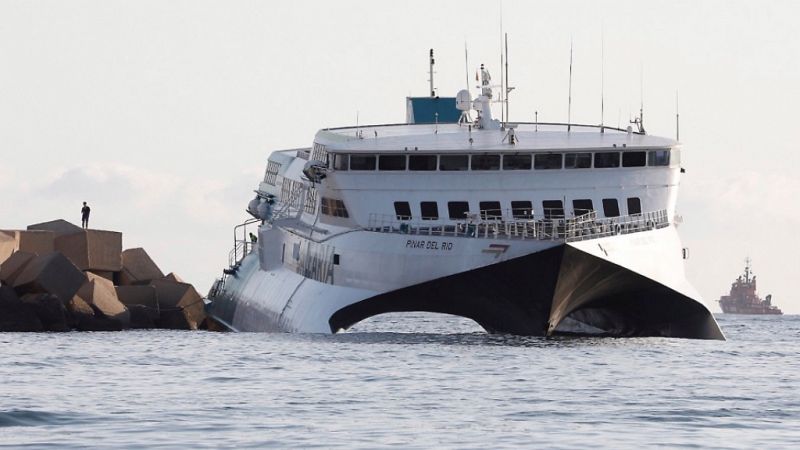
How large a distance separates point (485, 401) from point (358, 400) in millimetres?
2273

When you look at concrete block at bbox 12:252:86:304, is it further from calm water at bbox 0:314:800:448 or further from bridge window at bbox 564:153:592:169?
bridge window at bbox 564:153:592:169

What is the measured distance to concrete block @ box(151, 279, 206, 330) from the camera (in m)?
73.6

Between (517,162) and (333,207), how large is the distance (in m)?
6.28

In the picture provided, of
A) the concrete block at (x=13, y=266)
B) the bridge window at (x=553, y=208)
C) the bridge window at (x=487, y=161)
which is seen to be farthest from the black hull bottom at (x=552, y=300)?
the concrete block at (x=13, y=266)

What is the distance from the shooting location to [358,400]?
3881 centimetres

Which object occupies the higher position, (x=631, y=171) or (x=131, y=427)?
(x=631, y=171)

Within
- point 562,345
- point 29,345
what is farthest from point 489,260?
point 29,345

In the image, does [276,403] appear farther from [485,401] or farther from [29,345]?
[29,345]

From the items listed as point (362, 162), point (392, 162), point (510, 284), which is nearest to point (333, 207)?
point (362, 162)

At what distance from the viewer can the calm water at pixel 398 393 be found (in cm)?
3356

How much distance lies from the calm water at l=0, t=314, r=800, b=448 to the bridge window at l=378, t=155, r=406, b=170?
5.44 meters

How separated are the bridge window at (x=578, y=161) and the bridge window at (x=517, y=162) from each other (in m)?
1.04

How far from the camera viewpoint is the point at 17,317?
214 feet

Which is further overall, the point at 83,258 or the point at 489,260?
the point at 83,258
